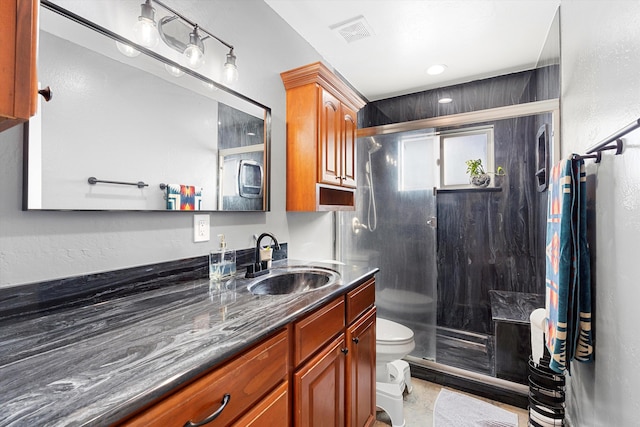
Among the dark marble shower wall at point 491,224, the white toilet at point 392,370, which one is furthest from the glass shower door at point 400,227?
the white toilet at point 392,370

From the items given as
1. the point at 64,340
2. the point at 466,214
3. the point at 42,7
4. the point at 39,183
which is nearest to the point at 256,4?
the point at 42,7

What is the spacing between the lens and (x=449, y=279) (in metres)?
2.88

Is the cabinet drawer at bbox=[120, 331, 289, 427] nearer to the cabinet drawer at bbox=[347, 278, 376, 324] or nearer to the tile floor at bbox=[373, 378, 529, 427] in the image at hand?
the cabinet drawer at bbox=[347, 278, 376, 324]

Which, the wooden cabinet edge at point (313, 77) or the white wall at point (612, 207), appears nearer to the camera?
the white wall at point (612, 207)

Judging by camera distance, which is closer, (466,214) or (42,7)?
(42,7)

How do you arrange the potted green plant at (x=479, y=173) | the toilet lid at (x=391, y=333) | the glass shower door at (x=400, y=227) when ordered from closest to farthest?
the toilet lid at (x=391, y=333)
the glass shower door at (x=400, y=227)
the potted green plant at (x=479, y=173)

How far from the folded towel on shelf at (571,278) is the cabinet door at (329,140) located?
118 cm

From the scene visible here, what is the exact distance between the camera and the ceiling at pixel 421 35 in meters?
1.84

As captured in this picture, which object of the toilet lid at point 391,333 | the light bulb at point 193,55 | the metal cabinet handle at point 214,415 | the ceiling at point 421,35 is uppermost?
the ceiling at point 421,35

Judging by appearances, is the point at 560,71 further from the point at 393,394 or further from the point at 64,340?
the point at 64,340

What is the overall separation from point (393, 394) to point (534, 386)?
2.49 feet

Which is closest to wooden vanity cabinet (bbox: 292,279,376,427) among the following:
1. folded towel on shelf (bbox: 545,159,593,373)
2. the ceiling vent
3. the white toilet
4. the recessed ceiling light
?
the white toilet

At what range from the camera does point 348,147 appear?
2193 millimetres

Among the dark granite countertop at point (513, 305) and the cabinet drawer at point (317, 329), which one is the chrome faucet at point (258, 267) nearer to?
the cabinet drawer at point (317, 329)
